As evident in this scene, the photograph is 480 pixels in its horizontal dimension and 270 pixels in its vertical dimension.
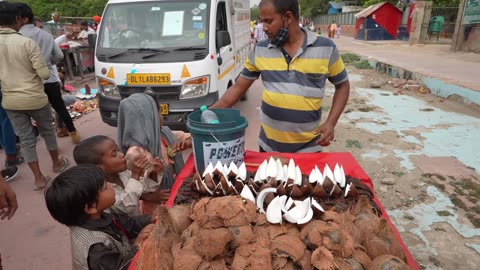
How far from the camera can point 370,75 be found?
34.1ft

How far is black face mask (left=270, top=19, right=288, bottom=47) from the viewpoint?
1958mm

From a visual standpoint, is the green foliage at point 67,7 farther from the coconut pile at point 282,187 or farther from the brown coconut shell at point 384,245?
the brown coconut shell at point 384,245

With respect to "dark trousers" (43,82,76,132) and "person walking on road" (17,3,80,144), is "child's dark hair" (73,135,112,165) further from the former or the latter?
"dark trousers" (43,82,76,132)

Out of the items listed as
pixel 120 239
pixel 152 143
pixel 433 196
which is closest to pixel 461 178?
pixel 433 196

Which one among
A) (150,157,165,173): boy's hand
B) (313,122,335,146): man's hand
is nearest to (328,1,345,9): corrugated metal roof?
(313,122,335,146): man's hand

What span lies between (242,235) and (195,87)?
3.49m

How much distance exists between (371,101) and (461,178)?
12.5 feet

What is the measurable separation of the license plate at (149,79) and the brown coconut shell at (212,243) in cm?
348

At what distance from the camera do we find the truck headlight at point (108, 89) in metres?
4.48

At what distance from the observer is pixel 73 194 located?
1.31m

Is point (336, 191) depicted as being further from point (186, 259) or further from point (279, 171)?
point (186, 259)

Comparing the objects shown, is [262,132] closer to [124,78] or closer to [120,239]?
[120,239]

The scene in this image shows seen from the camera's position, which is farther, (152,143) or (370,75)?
(370,75)

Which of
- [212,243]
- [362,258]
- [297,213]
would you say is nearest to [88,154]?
[212,243]
